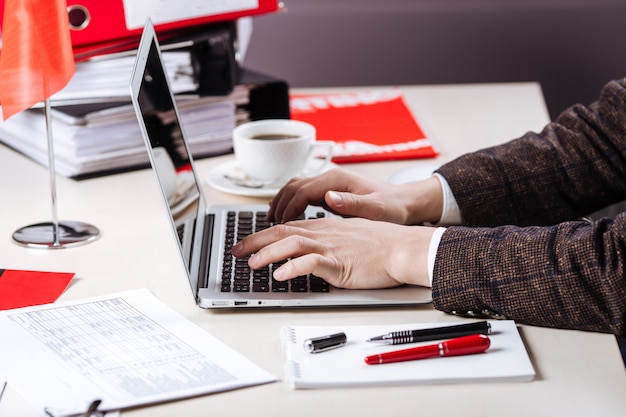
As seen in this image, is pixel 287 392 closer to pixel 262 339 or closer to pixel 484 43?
pixel 262 339

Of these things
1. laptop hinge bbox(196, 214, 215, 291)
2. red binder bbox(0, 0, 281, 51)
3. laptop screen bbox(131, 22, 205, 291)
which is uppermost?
red binder bbox(0, 0, 281, 51)

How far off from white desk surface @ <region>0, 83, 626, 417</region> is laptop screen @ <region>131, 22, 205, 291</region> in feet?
0.16

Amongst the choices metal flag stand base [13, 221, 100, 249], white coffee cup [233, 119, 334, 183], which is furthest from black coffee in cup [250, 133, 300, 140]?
metal flag stand base [13, 221, 100, 249]

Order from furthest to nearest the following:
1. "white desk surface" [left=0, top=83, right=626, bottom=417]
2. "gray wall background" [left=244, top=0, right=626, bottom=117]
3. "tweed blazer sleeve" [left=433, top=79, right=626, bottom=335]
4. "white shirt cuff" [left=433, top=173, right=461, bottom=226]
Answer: "gray wall background" [left=244, top=0, right=626, bottom=117], "white shirt cuff" [left=433, top=173, right=461, bottom=226], "tweed blazer sleeve" [left=433, top=79, right=626, bottom=335], "white desk surface" [left=0, top=83, right=626, bottom=417]

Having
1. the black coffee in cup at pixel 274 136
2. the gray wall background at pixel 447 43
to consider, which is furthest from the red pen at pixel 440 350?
the gray wall background at pixel 447 43

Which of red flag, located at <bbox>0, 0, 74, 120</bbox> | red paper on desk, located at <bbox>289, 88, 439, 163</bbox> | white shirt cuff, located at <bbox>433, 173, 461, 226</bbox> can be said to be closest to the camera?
red flag, located at <bbox>0, 0, 74, 120</bbox>

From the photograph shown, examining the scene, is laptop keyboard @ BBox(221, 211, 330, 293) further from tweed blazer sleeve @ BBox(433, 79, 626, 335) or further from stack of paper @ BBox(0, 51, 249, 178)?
stack of paper @ BBox(0, 51, 249, 178)

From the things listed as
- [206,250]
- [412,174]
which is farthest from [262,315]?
[412,174]

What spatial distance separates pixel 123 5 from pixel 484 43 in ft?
3.92

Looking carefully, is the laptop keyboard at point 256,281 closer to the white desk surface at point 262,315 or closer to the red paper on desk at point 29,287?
the white desk surface at point 262,315

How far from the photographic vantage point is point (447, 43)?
91.1 inches

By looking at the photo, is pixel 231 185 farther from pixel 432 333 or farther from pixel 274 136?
pixel 432 333

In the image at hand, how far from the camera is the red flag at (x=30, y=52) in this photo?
3.34 ft

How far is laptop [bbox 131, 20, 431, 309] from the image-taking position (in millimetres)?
900
